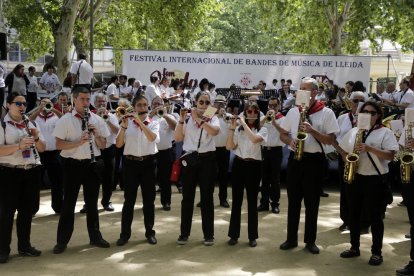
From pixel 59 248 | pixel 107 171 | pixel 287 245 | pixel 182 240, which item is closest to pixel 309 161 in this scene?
pixel 287 245

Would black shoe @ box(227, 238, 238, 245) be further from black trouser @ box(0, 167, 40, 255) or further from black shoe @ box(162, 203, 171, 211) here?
black trouser @ box(0, 167, 40, 255)

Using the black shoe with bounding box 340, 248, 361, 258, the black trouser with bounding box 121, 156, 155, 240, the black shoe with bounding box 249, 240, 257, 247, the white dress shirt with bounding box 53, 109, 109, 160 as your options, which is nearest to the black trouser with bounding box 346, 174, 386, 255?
the black shoe with bounding box 340, 248, 361, 258

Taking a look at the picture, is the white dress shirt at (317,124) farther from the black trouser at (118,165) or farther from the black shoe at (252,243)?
the black trouser at (118,165)

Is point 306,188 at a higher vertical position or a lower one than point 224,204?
higher

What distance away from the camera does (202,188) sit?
764cm

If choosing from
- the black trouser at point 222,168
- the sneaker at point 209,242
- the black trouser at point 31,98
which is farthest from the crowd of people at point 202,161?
the black trouser at point 31,98

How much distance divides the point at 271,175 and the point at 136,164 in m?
2.99

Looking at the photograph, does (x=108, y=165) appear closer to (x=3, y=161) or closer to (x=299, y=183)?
(x=3, y=161)

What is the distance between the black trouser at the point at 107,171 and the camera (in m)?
9.52

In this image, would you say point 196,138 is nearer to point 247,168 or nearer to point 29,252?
point 247,168

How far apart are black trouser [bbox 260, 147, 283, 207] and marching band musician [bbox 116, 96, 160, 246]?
265 centimetres

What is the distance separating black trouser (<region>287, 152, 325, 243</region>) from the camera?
7262mm

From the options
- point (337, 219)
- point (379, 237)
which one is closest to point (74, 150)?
point (379, 237)

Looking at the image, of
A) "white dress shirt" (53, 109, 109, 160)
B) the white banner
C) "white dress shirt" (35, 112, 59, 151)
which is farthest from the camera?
the white banner
